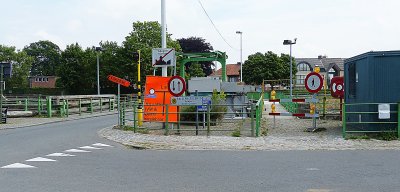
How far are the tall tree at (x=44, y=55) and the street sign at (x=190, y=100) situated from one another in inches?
4471

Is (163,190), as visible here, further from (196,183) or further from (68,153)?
(68,153)

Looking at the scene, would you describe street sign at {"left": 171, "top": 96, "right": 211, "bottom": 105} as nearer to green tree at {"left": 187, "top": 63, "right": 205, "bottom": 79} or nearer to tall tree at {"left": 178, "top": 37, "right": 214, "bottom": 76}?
green tree at {"left": 187, "top": 63, "right": 205, "bottom": 79}

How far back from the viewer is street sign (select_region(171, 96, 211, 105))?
15.7m

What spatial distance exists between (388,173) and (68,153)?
774 centimetres

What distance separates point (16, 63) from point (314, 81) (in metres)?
72.5

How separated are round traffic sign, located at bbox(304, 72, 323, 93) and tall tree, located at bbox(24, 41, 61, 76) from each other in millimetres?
115676

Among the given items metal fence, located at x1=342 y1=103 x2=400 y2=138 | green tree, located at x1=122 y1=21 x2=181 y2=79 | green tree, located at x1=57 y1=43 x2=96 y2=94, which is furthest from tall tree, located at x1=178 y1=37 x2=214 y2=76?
metal fence, located at x1=342 y1=103 x2=400 y2=138

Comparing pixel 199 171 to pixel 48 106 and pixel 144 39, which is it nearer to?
pixel 48 106

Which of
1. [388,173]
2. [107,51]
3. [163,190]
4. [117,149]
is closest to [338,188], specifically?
[388,173]

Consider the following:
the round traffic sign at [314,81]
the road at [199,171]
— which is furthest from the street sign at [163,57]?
the road at [199,171]

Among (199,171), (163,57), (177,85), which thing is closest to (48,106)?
(163,57)

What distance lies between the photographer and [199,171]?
29.6 feet

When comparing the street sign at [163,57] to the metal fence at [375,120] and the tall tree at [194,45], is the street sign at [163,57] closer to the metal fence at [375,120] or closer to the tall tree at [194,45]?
the metal fence at [375,120]

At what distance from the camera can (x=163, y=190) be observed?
285 inches
